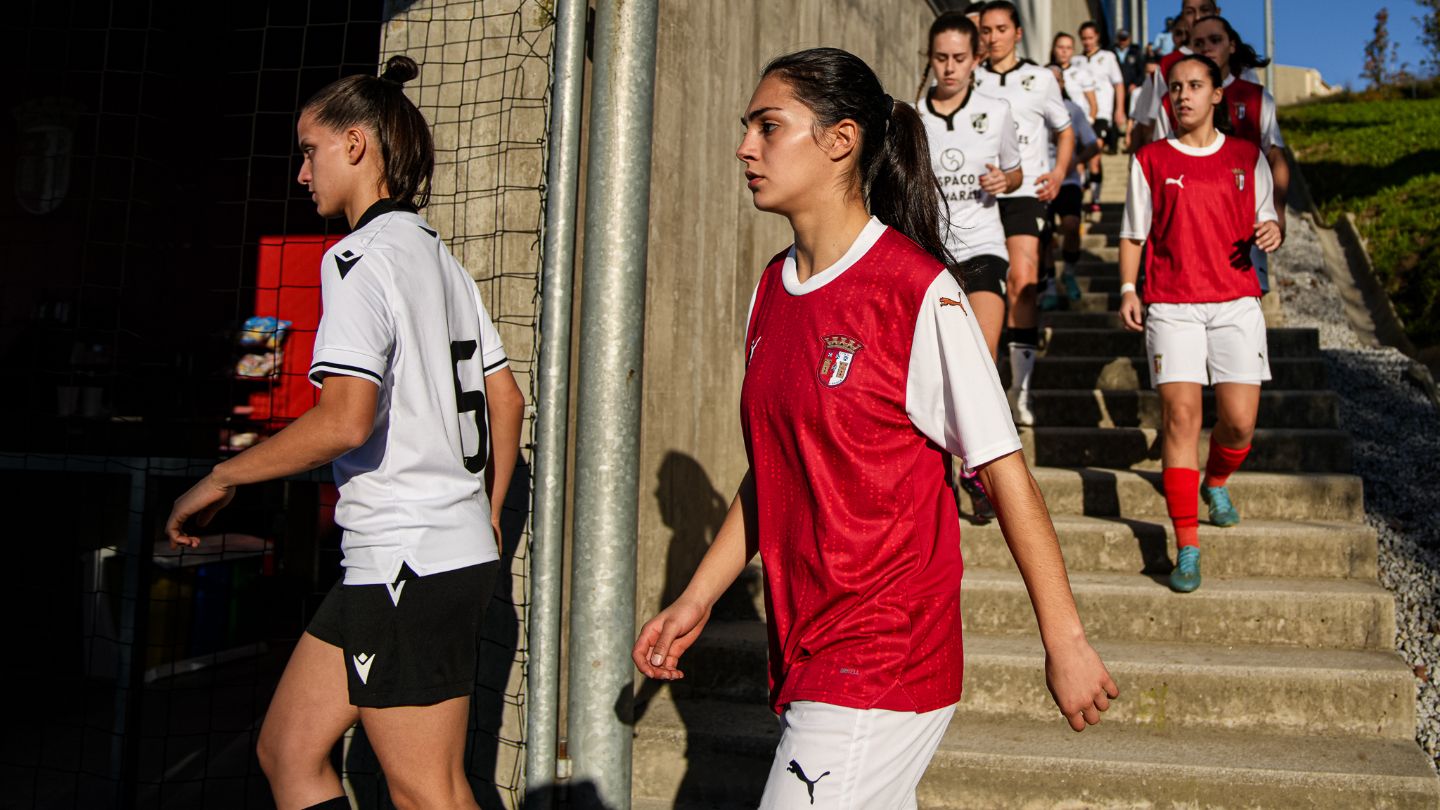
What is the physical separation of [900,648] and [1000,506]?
12.2 inches

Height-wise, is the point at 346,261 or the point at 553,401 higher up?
the point at 346,261

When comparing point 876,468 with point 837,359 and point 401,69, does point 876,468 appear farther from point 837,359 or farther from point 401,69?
point 401,69

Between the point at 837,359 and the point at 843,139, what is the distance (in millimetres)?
483

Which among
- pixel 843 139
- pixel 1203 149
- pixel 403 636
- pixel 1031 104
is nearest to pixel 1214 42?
pixel 1031 104

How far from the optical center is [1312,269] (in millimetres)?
10547

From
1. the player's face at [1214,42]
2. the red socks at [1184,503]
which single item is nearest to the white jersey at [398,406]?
the red socks at [1184,503]

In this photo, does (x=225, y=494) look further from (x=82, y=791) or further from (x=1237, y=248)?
(x=1237, y=248)

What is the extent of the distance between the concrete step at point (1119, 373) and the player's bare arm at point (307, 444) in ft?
17.6

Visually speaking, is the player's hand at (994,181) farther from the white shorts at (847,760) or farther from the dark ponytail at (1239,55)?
the white shorts at (847,760)

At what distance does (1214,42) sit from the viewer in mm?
6566

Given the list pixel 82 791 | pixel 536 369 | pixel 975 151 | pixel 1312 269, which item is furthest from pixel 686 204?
pixel 1312 269

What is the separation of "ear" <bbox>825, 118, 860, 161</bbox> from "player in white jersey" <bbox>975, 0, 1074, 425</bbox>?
13.6 ft

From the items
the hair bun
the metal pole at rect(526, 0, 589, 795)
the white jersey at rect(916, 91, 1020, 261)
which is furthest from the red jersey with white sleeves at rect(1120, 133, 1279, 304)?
the hair bun

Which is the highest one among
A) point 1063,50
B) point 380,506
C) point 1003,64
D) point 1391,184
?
point 1063,50
